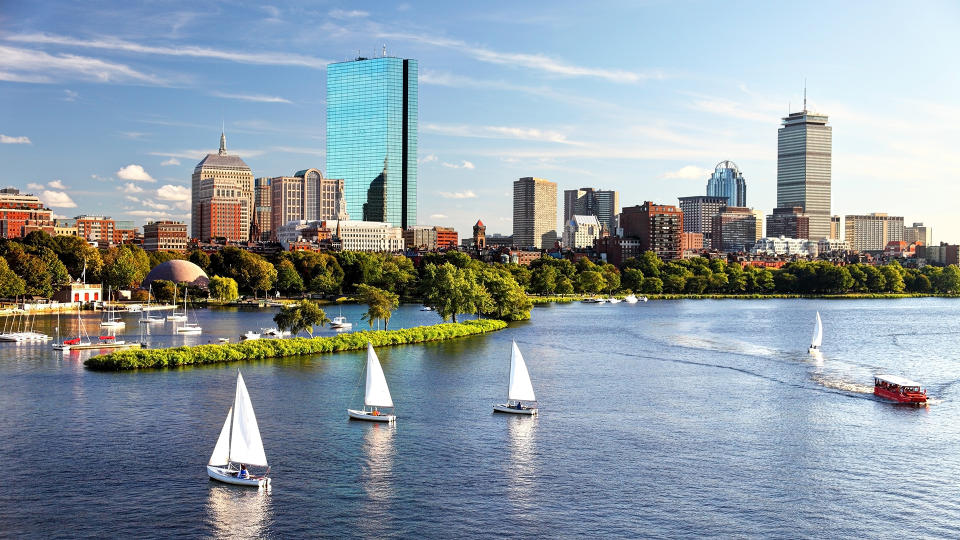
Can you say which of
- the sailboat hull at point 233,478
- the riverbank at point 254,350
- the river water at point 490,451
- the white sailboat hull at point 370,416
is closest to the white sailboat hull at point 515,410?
the river water at point 490,451

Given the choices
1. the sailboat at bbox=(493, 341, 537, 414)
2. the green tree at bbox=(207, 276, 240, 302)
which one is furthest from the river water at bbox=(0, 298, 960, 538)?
the green tree at bbox=(207, 276, 240, 302)

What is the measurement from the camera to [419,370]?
3487 inches

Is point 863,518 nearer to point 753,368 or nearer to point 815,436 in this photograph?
point 815,436

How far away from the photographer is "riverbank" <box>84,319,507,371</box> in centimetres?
8750

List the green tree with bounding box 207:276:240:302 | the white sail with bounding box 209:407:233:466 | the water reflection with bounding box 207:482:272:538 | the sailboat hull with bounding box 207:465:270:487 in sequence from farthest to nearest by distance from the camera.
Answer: the green tree with bounding box 207:276:240:302, the white sail with bounding box 209:407:233:466, the sailboat hull with bounding box 207:465:270:487, the water reflection with bounding box 207:482:272:538

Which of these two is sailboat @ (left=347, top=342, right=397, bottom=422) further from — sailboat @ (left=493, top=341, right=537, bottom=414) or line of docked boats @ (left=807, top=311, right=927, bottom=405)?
line of docked boats @ (left=807, top=311, right=927, bottom=405)

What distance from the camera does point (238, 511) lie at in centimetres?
4522

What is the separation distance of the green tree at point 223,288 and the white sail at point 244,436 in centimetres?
13683

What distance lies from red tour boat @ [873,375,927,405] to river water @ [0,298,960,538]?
4.10 ft

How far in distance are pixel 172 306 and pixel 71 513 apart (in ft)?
443

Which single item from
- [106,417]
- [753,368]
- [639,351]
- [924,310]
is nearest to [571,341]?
[639,351]

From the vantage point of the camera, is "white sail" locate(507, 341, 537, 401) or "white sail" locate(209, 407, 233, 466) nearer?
"white sail" locate(209, 407, 233, 466)

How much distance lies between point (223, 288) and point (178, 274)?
33.6 feet

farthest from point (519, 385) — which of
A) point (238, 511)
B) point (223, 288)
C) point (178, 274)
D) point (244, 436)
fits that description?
point (178, 274)
